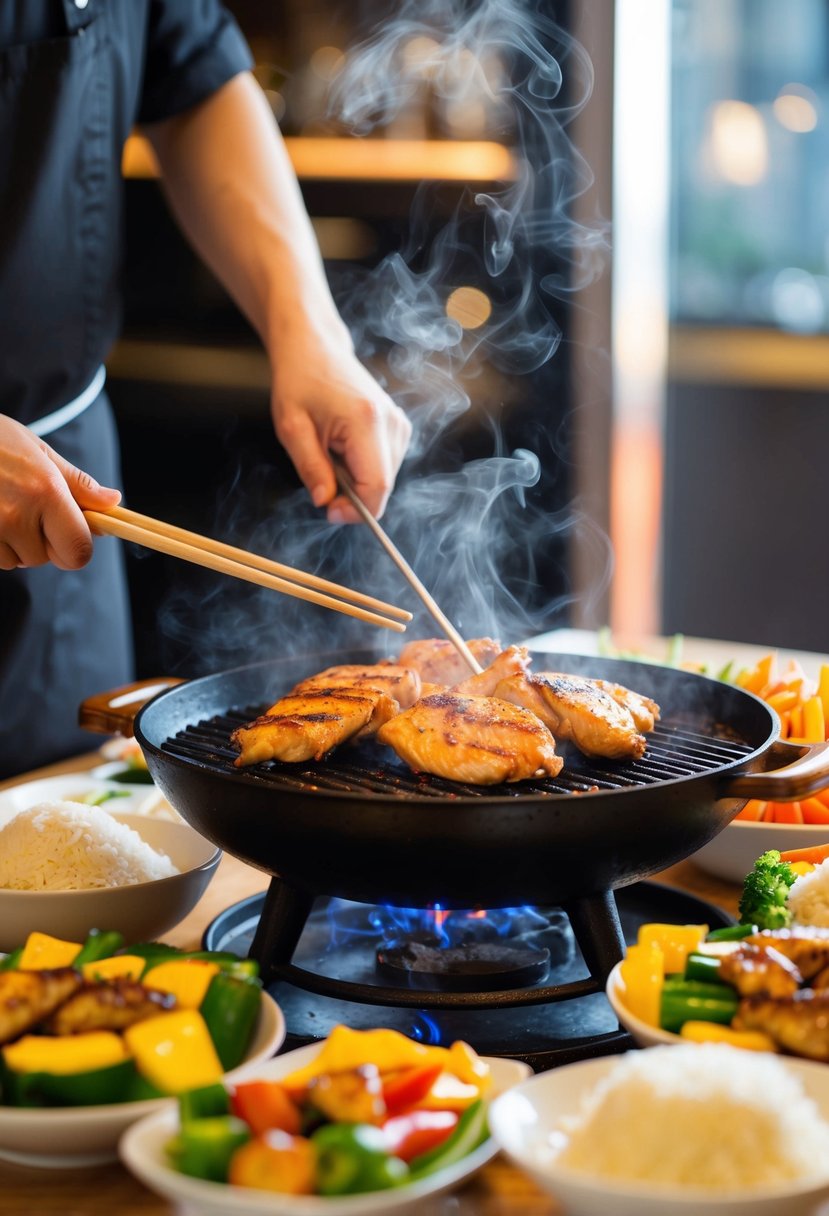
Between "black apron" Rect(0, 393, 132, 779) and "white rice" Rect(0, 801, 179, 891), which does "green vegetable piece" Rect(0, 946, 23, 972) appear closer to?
"white rice" Rect(0, 801, 179, 891)

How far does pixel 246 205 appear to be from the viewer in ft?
8.24

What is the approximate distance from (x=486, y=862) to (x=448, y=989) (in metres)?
0.30

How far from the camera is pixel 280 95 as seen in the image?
4.60 m

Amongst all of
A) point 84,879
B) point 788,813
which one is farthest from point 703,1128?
point 788,813

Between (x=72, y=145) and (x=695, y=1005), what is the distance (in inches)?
76.9

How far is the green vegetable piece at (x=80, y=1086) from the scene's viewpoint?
3.55 feet

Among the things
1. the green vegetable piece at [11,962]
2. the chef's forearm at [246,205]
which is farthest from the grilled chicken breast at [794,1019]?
the chef's forearm at [246,205]

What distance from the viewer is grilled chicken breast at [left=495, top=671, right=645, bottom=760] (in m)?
1.57

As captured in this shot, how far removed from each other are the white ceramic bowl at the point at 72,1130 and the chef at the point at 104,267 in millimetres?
1125

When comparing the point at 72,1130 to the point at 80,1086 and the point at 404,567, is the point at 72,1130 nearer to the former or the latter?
the point at 80,1086

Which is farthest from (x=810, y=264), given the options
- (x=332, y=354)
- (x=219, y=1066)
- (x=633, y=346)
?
(x=219, y=1066)

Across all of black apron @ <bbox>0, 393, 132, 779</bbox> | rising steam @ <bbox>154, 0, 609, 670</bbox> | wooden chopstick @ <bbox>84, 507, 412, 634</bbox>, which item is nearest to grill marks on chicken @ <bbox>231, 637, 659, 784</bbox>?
wooden chopstick @ <bbox>84, 507, 412, 634</bbox>

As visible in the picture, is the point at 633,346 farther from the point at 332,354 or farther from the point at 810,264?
the point at 332,354

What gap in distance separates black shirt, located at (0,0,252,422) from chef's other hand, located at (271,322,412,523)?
19.9 inches
